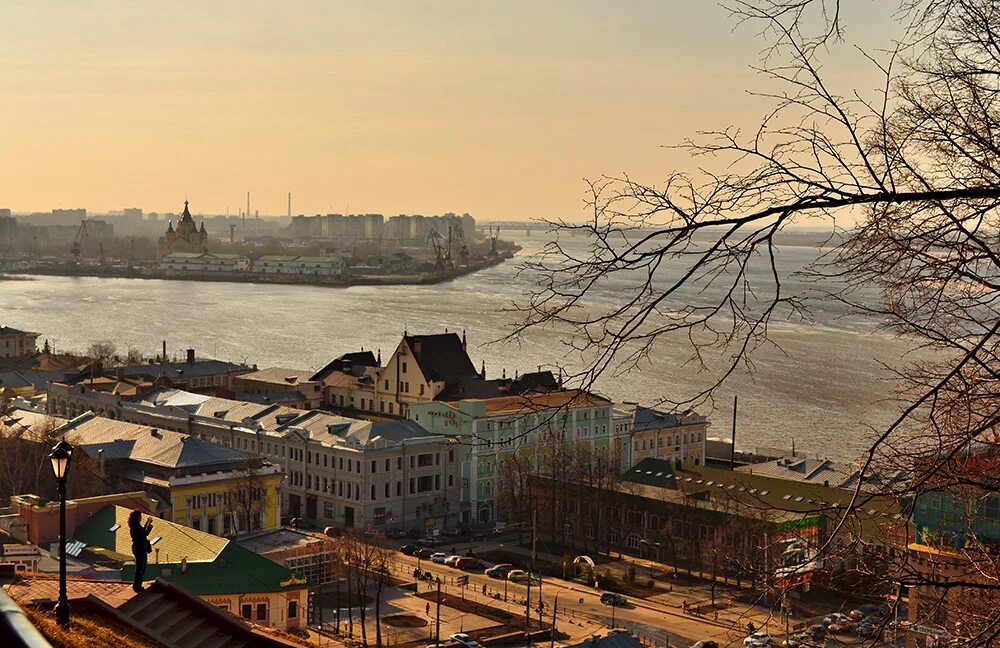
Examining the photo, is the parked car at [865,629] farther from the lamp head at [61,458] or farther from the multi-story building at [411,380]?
the multi-story building at [411,380]

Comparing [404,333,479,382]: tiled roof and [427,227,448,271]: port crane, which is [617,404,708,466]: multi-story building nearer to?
[404,333,479,382]: tiled roof

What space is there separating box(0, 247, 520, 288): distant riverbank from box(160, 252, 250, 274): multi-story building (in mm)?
998

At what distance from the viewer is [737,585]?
1425 cm

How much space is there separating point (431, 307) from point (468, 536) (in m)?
31.8

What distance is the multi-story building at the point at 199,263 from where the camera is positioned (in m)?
76.4

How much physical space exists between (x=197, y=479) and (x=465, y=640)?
4.54 m

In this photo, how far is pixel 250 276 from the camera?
7344cm

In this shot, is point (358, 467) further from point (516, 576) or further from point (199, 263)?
point (199, 263)

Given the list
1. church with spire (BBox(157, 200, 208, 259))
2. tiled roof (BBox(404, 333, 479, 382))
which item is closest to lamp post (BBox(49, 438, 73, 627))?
tiled roof (BBox(404, 333, 479, 382))

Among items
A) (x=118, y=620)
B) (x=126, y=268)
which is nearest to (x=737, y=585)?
(x=118, y=620)

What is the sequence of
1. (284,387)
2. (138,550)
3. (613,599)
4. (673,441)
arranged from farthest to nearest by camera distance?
(284,387) < (673,441) < (613,599) < (138,550)

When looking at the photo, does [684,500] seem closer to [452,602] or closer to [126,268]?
[452,602]

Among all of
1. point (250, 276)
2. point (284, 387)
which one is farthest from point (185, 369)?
point (250, 276)

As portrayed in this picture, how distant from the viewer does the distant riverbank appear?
70.2 m
